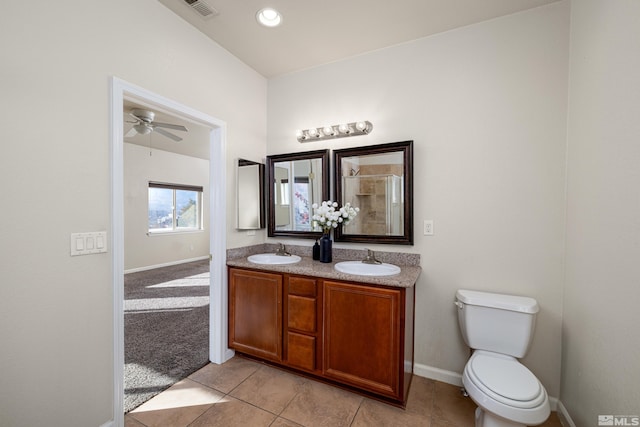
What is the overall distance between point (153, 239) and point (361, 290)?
544cm

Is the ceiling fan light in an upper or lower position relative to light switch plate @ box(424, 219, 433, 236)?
upper

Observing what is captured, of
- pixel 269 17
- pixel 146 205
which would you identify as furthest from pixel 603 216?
pixel 146 205

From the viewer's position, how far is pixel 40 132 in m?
1.28

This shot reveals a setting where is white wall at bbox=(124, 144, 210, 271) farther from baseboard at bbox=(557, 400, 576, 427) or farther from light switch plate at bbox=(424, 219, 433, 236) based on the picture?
baseboard at bbox=(557, 400, 576, 427)

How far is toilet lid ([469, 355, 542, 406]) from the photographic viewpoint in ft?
4.24

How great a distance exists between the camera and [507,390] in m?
1.32

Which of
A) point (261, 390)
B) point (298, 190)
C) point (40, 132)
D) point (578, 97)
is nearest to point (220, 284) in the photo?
point (261, 390)

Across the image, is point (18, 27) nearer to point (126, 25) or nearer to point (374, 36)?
point (126, 25)

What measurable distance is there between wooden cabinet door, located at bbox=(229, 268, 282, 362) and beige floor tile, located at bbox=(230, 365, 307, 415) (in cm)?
12

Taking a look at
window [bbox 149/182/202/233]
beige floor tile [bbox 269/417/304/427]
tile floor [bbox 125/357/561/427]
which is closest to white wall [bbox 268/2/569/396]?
tile floor [bbox 125/357/561/427]

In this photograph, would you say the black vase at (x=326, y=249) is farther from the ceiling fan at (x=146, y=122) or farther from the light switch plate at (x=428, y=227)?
the ceiling fan at (x=146, y=122)

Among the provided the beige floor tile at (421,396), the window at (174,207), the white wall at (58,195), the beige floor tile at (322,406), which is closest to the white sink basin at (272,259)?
the beige floor tile at (322,406)

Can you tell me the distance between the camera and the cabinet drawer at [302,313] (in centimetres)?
198

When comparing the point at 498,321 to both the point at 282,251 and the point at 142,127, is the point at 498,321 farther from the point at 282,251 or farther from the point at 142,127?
the point at 142,127
